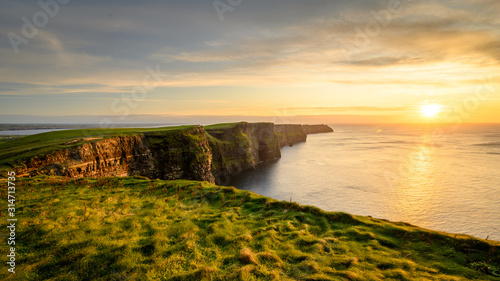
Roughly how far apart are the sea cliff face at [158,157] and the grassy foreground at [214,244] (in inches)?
696

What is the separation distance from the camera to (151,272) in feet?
31.7

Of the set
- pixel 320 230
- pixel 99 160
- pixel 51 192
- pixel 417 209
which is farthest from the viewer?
pixel 417 209

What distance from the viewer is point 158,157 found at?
58.6 m

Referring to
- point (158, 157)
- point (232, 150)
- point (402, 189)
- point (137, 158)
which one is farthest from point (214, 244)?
point (232, 150)

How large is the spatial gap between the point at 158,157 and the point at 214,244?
52.1 m

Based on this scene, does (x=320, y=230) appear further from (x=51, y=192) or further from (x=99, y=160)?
(x=99, y=160)

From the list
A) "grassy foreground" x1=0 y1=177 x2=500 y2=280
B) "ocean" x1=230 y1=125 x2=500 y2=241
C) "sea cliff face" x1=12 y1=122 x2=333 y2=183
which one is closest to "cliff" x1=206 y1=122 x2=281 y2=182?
"sea cliff face" x1=12 y1=122 x2=333 y2=183

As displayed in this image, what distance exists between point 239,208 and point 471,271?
15691 millimetres

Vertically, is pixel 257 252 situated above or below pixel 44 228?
below

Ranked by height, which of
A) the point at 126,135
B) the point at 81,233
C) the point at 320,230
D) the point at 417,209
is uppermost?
the point at 126,135

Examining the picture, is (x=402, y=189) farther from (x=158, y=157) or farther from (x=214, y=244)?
(x=158, y=157)

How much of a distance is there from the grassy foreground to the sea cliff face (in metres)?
17.7

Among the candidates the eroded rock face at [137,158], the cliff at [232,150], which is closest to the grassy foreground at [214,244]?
the eroded rock face at [137,158]

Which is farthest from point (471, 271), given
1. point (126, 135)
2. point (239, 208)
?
point (126, 135)
